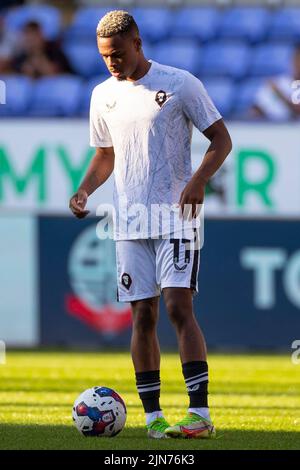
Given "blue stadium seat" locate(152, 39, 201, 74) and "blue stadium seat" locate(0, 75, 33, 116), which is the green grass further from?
"blue stadium seat" locate(152, 39, 201, 74)

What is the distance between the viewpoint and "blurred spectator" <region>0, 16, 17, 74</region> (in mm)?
16797

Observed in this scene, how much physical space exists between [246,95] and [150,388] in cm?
1033

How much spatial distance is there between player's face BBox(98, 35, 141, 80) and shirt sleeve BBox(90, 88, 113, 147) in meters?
0.32

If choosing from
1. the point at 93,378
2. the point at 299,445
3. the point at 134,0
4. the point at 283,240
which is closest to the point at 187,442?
the point at 299,445

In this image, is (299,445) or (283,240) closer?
(299,445)

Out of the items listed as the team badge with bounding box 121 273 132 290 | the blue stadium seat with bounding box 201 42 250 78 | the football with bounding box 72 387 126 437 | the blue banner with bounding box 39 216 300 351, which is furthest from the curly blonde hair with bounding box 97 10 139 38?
the blue stadium seat with bounding box 201 42 250 78

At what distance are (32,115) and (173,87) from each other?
836cm

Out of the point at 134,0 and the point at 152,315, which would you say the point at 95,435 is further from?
the point at 134,0

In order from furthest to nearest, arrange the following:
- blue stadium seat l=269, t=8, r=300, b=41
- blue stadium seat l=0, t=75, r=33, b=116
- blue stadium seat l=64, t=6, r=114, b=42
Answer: blue stadium seat l=269, t=8, r=300, b=41 → blue stadium seat l=64, t=6, r=114, b=42 → blue stadium seat l=0, t=75, r=33, b=116

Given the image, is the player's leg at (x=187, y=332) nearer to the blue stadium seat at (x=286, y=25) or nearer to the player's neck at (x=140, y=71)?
the player's neck at (x=140, y=71)

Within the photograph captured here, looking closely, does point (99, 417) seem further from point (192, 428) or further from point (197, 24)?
point (197, 24)

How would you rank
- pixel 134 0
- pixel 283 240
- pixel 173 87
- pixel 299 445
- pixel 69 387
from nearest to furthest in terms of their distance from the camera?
pixel 299 445 → pixel 173 87 → pixel 69 387 → pixel 283 240 → pixel 134 0

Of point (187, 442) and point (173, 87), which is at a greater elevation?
point (173, 87)

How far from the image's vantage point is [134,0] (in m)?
17.9
